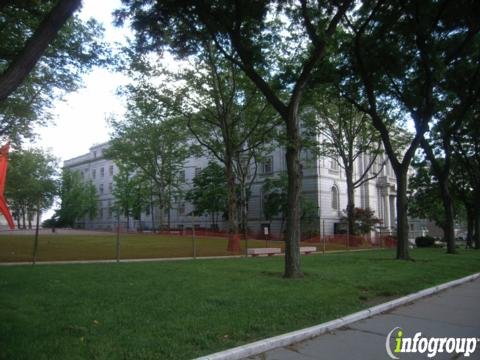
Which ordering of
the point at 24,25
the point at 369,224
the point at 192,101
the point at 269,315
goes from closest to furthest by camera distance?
the point at 269,315
the point at 24,25
the point at 192,101
the point at 369,224

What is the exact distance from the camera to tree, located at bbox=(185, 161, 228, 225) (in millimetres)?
49188

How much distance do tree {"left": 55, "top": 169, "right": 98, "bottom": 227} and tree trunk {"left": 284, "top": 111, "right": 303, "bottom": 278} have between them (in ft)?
237

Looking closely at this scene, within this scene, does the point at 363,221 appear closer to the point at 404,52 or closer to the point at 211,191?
the point at 211,191

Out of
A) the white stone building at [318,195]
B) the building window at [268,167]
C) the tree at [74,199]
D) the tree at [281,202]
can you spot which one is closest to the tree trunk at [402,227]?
the white stone building at [318,195]

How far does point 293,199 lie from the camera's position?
45.7ft

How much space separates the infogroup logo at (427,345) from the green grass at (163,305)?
1334 mm

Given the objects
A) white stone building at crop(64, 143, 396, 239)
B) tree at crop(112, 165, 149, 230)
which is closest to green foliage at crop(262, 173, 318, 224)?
white stone building at crop(64, 143, 396, 239)

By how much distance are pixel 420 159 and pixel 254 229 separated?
18798 mm

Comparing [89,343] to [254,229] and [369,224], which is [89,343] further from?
[254,229]

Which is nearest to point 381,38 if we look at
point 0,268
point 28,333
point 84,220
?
point 0,268

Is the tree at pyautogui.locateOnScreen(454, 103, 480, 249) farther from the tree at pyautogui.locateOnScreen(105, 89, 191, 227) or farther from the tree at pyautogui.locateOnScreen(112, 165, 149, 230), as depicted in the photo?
the tree at pyautogui.locateOnScreen(112, 165, 149, 230)

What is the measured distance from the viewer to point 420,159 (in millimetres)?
43344

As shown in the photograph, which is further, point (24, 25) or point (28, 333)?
point (24, 25)

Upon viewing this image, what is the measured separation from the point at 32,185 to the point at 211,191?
110 ft
